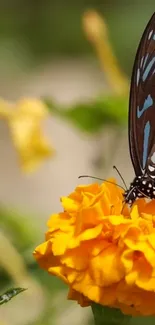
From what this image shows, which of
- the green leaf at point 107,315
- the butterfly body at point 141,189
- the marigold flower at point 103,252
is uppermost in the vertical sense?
the butterfly body at point 141,189

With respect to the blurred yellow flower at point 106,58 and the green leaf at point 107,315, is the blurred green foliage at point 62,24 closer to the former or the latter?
the blurred yellow flower at point 106,58

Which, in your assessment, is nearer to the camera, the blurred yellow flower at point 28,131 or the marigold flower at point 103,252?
the marigold flower at point 103,252

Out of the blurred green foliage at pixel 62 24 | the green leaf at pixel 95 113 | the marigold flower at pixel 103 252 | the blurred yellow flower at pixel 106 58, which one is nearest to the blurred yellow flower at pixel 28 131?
the green leaf at pixel 95 113

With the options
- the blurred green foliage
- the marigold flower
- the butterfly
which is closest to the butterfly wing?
the butterfly

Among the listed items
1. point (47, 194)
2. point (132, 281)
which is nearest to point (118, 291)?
point (132, 281)

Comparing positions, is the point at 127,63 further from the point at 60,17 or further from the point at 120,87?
the point at 120,87

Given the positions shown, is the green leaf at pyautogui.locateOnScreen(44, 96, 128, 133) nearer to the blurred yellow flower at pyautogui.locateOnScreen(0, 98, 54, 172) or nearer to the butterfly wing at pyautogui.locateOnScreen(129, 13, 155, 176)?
the blurred yellow flower at pyautogui.locateOnScreen(0, 98, 54, 172)

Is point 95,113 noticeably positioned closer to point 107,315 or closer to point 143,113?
point 143,113
